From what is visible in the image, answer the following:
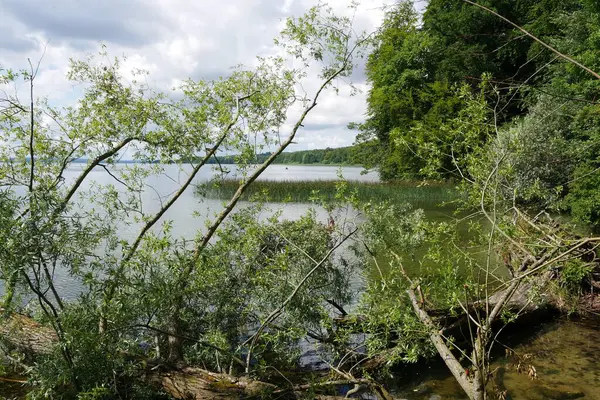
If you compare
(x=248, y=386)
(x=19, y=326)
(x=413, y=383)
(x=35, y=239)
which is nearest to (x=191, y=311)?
(x=248, y=386)

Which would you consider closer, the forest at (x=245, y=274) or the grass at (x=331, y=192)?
the forest at (x=245, y=274)

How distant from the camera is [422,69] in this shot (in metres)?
25.6

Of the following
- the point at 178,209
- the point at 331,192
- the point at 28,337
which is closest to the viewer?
the point at 28,337

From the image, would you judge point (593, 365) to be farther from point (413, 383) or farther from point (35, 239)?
point (35, 239)

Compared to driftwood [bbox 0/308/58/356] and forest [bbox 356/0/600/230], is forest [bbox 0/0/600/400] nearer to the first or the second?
driftwood [bbox 0/308/58/356]

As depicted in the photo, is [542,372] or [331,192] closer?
[542,372]

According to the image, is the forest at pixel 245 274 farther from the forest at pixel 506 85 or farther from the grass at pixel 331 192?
the grass at pixel 331 192

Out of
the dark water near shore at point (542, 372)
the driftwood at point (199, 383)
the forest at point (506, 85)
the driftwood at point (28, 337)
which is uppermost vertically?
the forest at point (506, 85)

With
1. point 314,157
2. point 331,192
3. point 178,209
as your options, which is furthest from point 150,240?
point 314,157

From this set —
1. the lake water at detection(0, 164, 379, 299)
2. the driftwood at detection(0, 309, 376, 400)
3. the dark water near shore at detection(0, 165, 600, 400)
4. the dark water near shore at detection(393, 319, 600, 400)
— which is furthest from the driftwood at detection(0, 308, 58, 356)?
the dark water near shore at detection(393, 319, 600, 400)

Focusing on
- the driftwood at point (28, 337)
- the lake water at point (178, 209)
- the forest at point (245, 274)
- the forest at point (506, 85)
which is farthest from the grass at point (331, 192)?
the driftwood at point (28, 337)

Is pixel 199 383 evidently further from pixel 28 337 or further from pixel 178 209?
pixel 178 209

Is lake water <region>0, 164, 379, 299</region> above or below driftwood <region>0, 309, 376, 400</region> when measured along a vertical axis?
above

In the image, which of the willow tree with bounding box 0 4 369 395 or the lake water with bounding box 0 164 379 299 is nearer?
the willow tree with bounding box 0 4 369 395
